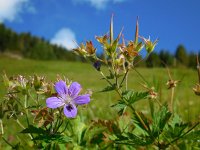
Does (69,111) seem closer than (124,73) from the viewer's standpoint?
Yes

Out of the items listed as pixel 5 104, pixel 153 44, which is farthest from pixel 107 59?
pixel 5 104

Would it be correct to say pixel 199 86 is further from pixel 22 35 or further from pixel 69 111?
pixel 22 35

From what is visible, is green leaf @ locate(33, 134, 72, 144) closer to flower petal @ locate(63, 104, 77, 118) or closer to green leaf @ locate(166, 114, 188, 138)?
flower petal @ locate(63, 104, 77, 118)

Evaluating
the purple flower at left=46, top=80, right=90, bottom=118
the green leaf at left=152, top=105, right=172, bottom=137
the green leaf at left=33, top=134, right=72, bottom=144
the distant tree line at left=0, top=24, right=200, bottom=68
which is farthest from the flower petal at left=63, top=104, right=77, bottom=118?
the distant tree line at left=0, top=24, right=200, bottom=68

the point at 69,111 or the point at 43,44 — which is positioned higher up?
the point at 43,44

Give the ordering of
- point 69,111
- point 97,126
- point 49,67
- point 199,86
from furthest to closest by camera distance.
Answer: point 49,67 < point 97,126 < point 199,86 < point 69,111

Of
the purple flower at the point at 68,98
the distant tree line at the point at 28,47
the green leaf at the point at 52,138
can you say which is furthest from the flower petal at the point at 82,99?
the distant tree line at the point at 28,47

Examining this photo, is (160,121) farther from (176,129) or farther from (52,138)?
(52,138)
